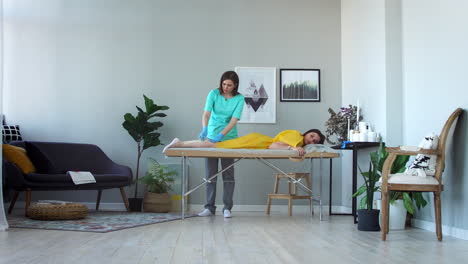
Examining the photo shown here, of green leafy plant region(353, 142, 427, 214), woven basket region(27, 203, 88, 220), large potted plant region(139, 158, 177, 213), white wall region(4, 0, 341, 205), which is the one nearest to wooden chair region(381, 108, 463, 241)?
green leafy plant region(353, 142, 427, 214)

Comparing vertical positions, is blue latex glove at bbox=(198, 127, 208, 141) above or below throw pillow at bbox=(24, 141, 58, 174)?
above

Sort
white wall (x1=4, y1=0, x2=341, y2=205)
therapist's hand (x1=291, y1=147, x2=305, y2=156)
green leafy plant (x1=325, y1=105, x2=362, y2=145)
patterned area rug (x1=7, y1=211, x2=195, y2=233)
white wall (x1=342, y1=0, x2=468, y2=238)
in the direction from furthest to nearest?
white wall (x1=4, y1=0, x2=341, y2=205) < green leafy plant (x1=325, y1=105, x2=362, y2=145) < therapist's hand (x1=291, y1=147, x2=305, y2=156) < patterned area rug (x1=7, y1=211, x2=195, y2=233) < white wall (x1=342, y1=0, x2=468, y2=238)

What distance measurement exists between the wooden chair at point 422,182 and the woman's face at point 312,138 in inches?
49.0

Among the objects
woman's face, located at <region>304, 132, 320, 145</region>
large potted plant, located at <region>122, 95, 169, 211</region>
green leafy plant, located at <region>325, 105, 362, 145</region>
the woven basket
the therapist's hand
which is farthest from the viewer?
large potted plant, located at <region>122, 95, 169, 211</region>

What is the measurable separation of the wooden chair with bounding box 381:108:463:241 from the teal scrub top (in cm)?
189

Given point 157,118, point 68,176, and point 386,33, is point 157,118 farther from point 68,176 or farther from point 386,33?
point 386,33

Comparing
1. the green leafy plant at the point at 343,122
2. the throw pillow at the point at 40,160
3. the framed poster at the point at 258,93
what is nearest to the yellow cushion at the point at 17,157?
the throw pillow at the point at 40,160

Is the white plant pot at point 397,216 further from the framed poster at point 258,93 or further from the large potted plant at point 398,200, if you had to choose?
the framed poster at point 258,93

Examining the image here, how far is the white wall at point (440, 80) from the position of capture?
3812 millimetres

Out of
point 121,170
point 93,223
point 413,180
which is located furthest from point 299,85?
point 93,223

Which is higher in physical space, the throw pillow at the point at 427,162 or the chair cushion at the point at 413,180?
the throw pillow at the point at 427,162

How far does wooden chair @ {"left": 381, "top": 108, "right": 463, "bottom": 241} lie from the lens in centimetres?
361

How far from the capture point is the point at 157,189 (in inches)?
233

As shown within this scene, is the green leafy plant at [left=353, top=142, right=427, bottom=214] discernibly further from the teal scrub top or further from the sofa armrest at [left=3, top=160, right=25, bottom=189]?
the sofa armrest at [left=3, top=160, right=25, bottom=189]
